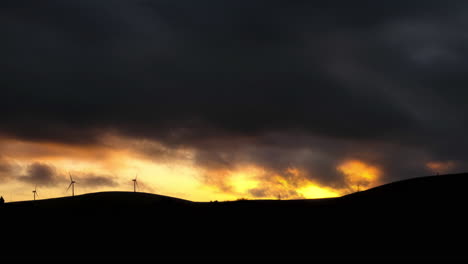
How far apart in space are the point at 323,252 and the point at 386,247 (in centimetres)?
602

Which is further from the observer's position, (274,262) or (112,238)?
(112,238)

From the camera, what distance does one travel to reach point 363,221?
54.8 m

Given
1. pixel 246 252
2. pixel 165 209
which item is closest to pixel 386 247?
pixel 246 252

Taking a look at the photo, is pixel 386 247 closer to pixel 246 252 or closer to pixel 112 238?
pixel 246 252

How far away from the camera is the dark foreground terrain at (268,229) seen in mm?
45406

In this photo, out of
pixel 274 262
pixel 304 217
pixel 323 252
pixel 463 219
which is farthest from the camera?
pixel 304 217

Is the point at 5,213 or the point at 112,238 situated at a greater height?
the point at 5,213

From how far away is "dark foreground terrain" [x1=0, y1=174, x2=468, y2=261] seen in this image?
45.4m

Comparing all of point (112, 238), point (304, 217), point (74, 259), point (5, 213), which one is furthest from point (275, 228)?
point (5, 213)

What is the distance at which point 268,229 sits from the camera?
181 feet

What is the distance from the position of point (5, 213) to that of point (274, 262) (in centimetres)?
5301

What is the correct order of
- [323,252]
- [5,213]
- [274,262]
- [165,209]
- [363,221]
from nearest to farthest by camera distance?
[274,262], [323,252], [363,221], [165,209], [5,213]

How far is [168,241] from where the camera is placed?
52.6 metres

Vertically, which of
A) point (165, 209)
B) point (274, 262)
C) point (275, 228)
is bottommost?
point (274, 262)
